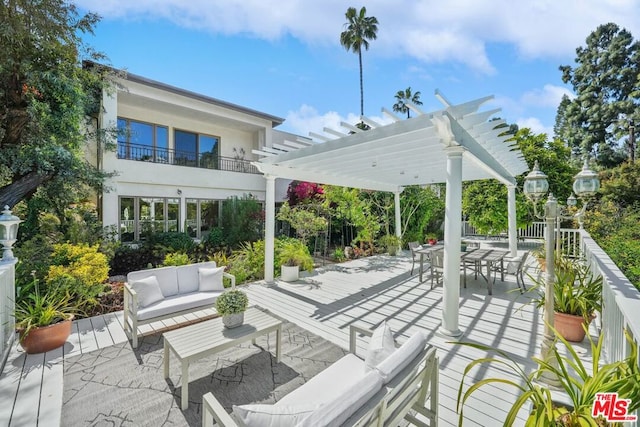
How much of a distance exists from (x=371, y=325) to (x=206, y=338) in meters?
2.61

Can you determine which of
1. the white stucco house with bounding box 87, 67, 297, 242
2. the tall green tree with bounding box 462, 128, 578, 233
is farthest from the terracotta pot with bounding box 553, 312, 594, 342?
the white stucco house with bounding box 87, 67, 297, 242

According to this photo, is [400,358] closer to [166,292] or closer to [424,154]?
[166,292]

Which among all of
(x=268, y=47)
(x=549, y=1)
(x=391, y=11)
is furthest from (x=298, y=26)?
(x=549, y=1)

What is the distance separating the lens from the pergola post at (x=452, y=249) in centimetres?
405

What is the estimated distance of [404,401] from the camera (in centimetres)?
206

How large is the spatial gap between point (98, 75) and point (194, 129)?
4619 millimetres

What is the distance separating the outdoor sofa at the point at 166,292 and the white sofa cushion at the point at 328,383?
2.56 metres

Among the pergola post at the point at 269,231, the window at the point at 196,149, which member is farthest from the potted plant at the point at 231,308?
the window at the point at 196,149

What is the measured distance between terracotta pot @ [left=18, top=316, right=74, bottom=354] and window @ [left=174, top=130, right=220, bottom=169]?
8.96 m

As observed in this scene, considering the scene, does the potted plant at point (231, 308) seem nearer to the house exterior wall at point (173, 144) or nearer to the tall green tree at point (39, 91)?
the tall green tree at point (39, 91)

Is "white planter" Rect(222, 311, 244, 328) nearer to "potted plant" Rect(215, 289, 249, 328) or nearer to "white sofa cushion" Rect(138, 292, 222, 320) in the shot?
"potted plant" Rect(215, 289, 249, 328)

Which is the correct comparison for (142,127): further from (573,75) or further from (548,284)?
(573,75)

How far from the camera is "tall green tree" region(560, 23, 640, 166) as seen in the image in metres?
18.3

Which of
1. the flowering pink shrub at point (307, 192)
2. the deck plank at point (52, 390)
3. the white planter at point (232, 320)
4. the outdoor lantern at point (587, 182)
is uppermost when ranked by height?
the flowering pink shrub at point (307, 192)
